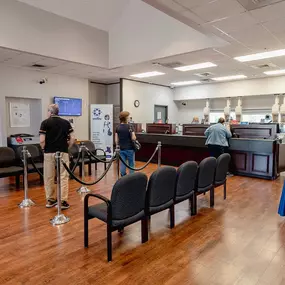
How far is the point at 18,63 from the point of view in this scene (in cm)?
678

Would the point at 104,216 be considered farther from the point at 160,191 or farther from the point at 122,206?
the point at 160,191

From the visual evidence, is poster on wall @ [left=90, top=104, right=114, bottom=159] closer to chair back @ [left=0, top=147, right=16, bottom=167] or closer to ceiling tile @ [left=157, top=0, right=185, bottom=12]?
chair back @ [left=0, top=147, right=16, bottom=167]

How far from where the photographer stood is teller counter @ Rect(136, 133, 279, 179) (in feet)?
19.5

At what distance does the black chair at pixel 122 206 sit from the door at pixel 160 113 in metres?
8.28

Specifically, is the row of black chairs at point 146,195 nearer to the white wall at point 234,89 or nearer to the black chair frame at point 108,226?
the black chair frame at point 108,226

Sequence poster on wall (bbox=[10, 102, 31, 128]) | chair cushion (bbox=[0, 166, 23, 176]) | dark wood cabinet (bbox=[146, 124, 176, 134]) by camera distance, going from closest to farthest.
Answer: chair cushion (bbox=[0, 166, 23, 176]) < poster on wall (bbox=[10, 102, 31, 128]) < dark wood cabinet (bbox=[146, 124, 176, 134])

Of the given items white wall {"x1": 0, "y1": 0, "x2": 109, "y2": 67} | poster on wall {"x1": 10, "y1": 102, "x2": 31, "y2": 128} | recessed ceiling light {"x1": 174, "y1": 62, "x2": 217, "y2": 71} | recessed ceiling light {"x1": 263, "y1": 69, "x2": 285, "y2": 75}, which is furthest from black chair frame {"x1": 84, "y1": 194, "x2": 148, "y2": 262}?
recessed ceiling light {"x1": 263, "y1": 69, "x2": 285, "y2": 75}

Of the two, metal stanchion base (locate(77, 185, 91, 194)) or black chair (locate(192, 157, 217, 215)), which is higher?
black chair (locate(192, 157, 217, 215))

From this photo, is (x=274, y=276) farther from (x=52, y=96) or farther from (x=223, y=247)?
(x=52, y=96)

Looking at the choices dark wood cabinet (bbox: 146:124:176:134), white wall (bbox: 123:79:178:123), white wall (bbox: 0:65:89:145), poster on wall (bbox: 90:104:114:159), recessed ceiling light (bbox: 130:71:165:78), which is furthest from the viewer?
white wall (bbox: 123:79:178:123)

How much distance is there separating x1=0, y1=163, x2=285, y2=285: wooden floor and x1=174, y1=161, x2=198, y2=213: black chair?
39cm

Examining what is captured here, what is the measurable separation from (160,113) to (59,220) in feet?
27.9

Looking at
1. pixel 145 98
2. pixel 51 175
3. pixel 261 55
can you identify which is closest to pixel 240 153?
pixel 261 55

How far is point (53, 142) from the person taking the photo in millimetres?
Result: 3803
